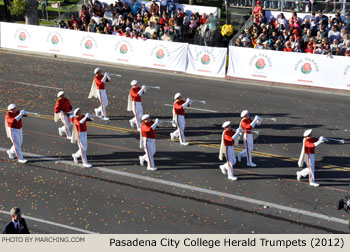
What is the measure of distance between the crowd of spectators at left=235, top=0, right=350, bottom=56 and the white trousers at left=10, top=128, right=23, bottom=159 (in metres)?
13.9

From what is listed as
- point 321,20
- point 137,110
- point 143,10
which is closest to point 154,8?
point 143,10

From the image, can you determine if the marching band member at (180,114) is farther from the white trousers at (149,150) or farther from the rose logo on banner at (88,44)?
the rose logo on banner at (88,44)

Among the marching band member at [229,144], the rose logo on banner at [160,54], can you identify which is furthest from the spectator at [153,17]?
the marching band member at [229,144]

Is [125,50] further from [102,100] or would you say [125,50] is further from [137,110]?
[137,110]

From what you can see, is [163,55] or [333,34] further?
[163,55]

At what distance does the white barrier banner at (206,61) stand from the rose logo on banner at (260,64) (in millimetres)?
1657

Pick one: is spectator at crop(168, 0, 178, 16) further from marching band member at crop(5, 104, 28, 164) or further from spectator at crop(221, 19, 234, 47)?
marching band member at crop(5, 104, 28, 164)

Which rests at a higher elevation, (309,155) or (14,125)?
(14,125)

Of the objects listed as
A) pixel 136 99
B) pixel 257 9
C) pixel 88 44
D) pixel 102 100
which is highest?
pixel 257 9

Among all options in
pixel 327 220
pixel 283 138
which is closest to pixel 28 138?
pixel 283 138

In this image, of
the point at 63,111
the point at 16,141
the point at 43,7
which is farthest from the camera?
the point at 43,7

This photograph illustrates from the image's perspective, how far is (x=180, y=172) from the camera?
16.2 m

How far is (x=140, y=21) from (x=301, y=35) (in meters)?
9.34

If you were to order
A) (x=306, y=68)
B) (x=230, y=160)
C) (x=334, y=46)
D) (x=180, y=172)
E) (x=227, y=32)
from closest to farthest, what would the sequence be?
(x=230, y=160) → (x=180, y=172) → (x=306, y=68) → (x=334, y=46) → (x=227, y=32)
